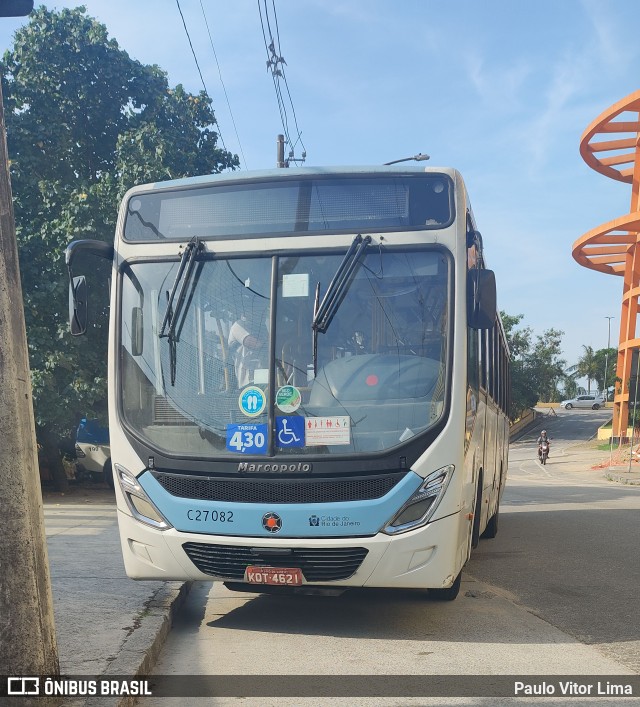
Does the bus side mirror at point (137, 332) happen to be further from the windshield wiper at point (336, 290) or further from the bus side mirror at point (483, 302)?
the bus side mirror at point (483, 302)

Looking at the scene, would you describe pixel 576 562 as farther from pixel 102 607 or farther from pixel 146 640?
pixel 146 640

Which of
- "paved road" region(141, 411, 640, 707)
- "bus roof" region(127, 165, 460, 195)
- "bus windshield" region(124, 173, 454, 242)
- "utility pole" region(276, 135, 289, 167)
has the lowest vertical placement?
"paved road" region(141, 411, 640, 707)

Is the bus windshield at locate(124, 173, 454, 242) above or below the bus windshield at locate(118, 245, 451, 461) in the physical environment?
above

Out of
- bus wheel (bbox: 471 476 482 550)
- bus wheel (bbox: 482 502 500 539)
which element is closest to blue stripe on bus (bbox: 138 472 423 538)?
bus wheel (bbox: 471 476 482 550)

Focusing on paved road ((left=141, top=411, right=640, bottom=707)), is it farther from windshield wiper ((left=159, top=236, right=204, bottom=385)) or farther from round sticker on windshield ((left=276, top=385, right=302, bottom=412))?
windshield wiper ((left=159, top=236, right=204, bottom=385))

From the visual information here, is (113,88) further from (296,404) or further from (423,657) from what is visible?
(423,657)

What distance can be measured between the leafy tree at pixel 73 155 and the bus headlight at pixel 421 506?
11.7 meters

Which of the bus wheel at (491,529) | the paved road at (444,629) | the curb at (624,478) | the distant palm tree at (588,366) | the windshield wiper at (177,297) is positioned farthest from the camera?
the distant palm tree at (588,366)

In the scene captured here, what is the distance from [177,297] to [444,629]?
3043 millimetres

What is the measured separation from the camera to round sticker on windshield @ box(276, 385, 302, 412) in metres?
6.39

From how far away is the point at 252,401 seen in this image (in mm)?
6469

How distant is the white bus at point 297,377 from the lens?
6207 mm

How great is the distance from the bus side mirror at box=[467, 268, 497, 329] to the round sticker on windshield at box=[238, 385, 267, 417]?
158 centimetres

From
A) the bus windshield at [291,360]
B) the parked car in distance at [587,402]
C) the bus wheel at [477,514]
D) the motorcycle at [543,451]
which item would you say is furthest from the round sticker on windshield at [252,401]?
the parked car in distance at [587,402]
